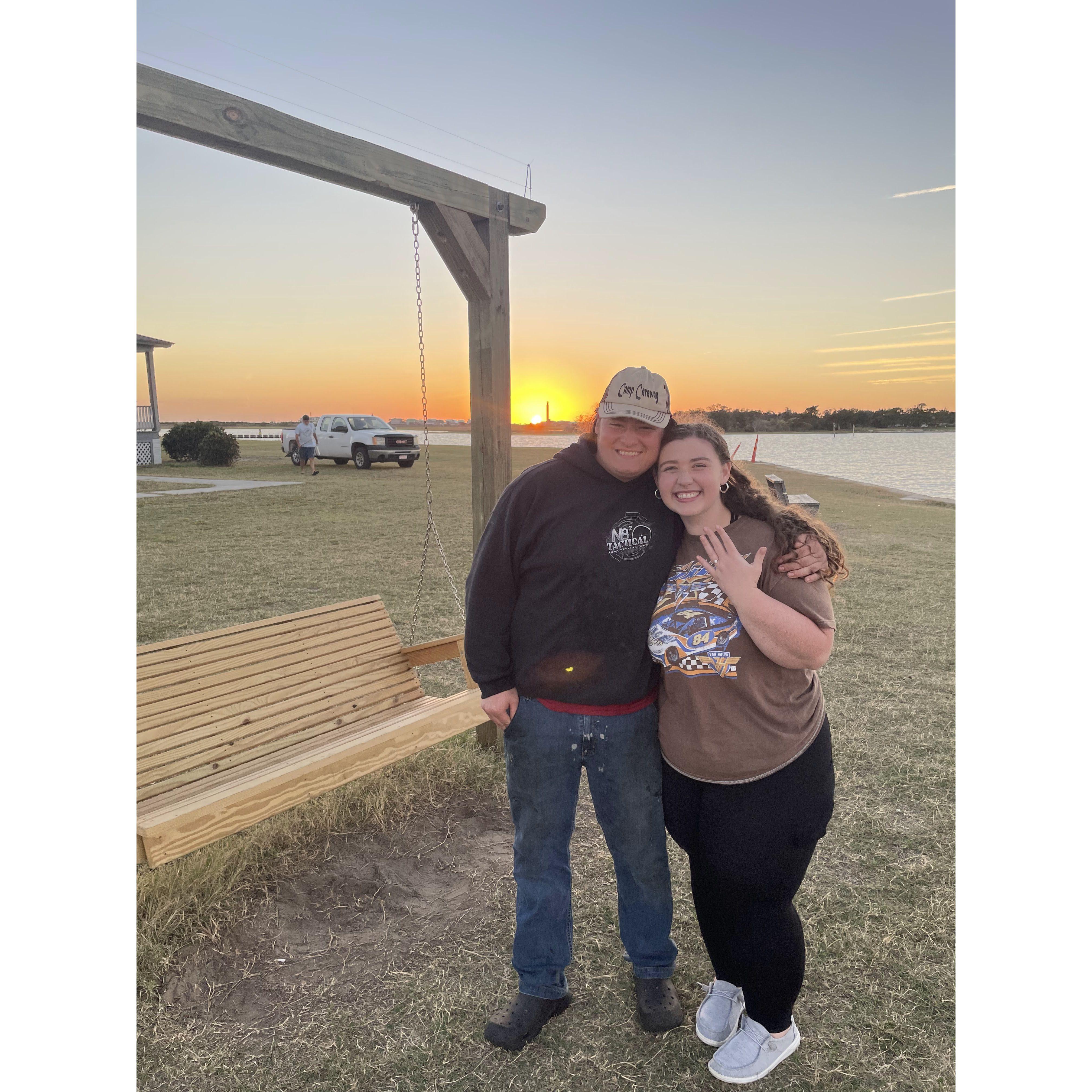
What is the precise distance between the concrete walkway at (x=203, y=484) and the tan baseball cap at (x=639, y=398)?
54.3ft

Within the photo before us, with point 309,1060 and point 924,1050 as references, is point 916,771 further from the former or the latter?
point 309,1060

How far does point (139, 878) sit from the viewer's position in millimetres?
3422

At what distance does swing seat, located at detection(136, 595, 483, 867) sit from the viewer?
3.13 m

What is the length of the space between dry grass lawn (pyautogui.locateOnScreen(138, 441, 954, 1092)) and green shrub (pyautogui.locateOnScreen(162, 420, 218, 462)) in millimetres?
24214

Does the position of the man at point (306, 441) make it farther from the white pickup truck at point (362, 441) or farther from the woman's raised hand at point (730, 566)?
the woman's raised hand at point (730, 566)

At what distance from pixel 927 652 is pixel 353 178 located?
6.15 metres

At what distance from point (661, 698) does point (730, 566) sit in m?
0.53

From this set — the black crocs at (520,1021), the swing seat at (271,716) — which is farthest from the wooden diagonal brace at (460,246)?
the black crocs at (520,1021)

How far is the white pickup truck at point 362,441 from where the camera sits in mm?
25016

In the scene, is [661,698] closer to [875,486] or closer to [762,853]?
[762,853]

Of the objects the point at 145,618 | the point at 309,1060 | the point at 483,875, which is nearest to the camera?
the point at 309,1060

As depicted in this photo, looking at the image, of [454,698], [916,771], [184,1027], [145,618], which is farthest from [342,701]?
[145,618]

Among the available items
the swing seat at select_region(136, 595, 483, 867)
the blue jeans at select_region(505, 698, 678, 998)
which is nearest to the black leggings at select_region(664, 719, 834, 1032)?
the blue jeans at select_region(505, 698, 678, 998)

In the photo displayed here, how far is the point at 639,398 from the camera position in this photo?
2.37 meters
